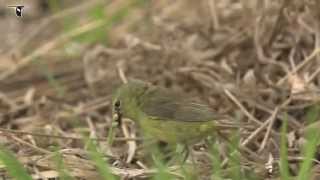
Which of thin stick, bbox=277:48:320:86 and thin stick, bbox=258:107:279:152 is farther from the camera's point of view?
thin stick, bbox=277:48:320:86

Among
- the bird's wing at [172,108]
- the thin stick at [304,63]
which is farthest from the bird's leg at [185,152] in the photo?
the thin stick at [304,63]

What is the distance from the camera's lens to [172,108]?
3494 mm

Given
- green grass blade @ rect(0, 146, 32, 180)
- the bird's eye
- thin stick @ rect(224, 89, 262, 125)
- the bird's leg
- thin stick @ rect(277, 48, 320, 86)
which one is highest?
thin stick @ rect(277, 48, 320, 86)

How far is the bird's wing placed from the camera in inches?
134

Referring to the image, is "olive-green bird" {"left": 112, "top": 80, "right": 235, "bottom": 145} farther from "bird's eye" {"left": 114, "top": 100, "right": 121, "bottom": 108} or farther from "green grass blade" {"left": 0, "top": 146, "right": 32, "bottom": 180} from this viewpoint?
"green grass blade" {"left": 0, "top": 146, "right": 32, "bottom": 180}

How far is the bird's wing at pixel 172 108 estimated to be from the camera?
341 centimetres

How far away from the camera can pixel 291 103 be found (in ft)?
13.4

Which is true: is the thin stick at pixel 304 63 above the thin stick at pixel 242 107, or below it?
above

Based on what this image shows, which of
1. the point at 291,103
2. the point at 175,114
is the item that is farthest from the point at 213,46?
the point at 175,114

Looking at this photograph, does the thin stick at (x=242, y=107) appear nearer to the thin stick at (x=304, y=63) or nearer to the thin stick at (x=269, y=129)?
the thin stick at (x=269, y=129)

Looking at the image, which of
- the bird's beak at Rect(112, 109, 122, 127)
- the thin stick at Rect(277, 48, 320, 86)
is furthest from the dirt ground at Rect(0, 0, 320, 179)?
the bird's beak at Rect(112, 109, 122, 127)

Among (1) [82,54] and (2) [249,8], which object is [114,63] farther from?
(2) [249,8]

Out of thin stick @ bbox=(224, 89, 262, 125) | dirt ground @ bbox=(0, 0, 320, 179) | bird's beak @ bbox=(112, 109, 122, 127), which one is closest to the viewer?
bird's beak @ bbox=(112, 109, 122, 127)

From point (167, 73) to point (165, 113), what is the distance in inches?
48.7
